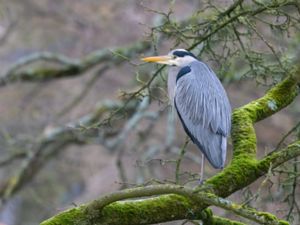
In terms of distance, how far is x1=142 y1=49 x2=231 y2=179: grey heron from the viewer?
358cm

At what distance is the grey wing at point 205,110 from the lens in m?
3.57

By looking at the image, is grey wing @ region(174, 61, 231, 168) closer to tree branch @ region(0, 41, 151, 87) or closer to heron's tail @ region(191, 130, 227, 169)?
heron's tail @ region(191, 130, 227, 169)

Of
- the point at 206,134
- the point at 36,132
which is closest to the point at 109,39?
the point at 36,132

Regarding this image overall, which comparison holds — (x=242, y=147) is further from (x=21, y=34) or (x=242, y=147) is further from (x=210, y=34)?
(x=21, y=34)

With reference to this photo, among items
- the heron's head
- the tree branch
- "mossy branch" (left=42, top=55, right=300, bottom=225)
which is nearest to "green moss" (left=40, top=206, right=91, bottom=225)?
"mossy branch" (left=42, top=55, right=300, bottom=225)

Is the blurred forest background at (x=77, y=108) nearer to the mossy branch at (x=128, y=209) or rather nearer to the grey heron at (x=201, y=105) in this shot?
the grey heron at (x=201, y=105)

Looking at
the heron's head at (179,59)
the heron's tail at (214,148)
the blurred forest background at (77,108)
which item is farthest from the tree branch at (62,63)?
the heron's tail at (214,148)

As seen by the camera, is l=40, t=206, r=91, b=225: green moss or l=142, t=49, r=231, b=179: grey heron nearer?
l=40, t=206, r=91, b=225: green moss

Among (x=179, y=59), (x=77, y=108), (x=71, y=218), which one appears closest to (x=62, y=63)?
(x=77, y=108)

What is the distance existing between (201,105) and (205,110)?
47 millimetres

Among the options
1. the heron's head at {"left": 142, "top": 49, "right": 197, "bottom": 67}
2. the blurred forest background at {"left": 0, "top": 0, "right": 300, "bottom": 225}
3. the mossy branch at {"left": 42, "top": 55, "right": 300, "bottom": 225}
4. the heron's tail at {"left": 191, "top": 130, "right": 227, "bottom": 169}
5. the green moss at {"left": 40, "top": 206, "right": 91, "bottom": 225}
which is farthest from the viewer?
the blurred forest background at {"left": 0, "top": 0, "right": 300, "bottom": 225}

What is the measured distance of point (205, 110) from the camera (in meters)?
3.78

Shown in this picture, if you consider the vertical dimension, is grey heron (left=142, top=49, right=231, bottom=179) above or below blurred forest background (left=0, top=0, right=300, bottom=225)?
below

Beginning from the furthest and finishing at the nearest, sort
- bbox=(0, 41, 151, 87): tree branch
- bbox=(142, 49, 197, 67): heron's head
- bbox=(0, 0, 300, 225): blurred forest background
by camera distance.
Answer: bbox=(0, 0, 300, 225): blurred forest background
bbox=(0, 41, 151, 87): tree branch
bbox=(142, 49, 197, 67): heron's head
